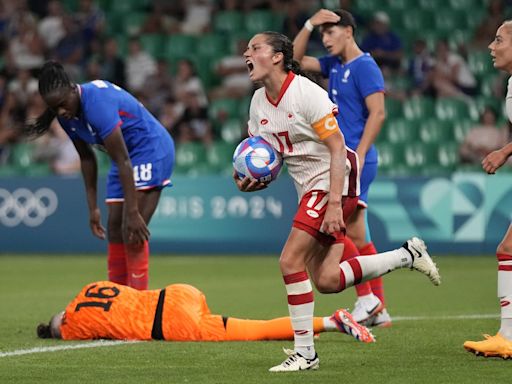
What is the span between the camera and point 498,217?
15.5 meters

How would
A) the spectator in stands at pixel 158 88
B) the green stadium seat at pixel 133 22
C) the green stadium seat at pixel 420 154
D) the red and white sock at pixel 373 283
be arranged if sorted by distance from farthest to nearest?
1. the green stadium seat at pixel 133 22
2. the spectator in stands at pixel 158 88
3. the green stadium seat at pixel 420 154
4. the red and white sock at pixel 373 283

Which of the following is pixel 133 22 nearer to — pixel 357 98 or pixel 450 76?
pixel 450 76

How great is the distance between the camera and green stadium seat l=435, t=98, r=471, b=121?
1797cm

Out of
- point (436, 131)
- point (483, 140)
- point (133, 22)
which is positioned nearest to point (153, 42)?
point (133, 22)

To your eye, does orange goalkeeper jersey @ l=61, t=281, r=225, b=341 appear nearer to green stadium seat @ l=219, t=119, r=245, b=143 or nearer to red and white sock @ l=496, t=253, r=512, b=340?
red and white sock @ l=496, t=253, r=512, b=340

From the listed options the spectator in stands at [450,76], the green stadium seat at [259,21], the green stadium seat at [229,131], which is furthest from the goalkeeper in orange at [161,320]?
the green stadium seat at [259,21]

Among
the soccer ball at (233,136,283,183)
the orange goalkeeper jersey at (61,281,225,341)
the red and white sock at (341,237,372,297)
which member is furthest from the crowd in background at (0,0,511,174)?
the soccer ball at (233,136,283,183)

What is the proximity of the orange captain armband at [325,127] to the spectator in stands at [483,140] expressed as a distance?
34.2 ft

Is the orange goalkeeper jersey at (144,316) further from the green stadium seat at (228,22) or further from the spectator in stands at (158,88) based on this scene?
the green stadium seat at (228,22)

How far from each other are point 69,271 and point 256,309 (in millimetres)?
4573

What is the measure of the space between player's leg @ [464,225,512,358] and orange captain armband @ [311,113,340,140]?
1.30 metres

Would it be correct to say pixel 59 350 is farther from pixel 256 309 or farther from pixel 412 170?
pixel 412 170

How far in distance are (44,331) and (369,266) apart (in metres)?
2.36

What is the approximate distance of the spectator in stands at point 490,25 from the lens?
61.6 feet
